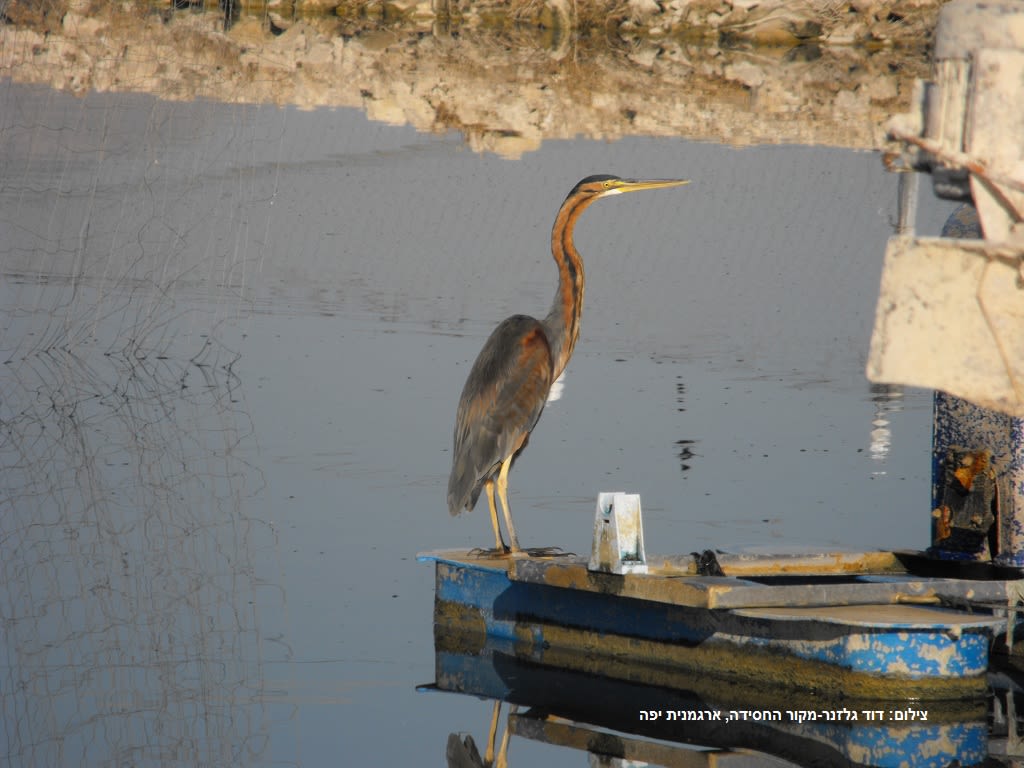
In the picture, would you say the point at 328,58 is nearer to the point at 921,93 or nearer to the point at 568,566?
the point at 568,566

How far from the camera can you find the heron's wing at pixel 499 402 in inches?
284

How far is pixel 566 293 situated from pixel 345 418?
106 inches

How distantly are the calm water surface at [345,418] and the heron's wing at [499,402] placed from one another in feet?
1.59

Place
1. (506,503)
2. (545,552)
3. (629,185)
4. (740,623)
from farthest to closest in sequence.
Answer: (629,185) < (506,503) < (545,552) < (740,623)

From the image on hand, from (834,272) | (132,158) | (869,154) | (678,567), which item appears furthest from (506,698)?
(869,154)

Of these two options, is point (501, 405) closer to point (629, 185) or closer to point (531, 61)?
point (629, 185)

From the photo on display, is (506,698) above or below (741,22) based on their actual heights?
below

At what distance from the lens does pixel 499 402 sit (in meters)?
7.33

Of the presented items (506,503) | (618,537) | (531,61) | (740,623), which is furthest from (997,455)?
(531,61)

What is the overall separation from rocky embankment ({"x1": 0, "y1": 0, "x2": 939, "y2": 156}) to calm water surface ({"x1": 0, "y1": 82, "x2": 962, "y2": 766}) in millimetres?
1366

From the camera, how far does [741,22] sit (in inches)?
1364

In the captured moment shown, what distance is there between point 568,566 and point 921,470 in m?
3.75

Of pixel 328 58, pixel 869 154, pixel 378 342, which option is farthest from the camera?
pixel 328 58

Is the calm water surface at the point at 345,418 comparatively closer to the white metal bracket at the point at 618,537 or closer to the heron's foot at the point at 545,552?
the heron's foot at the point at 545,552
